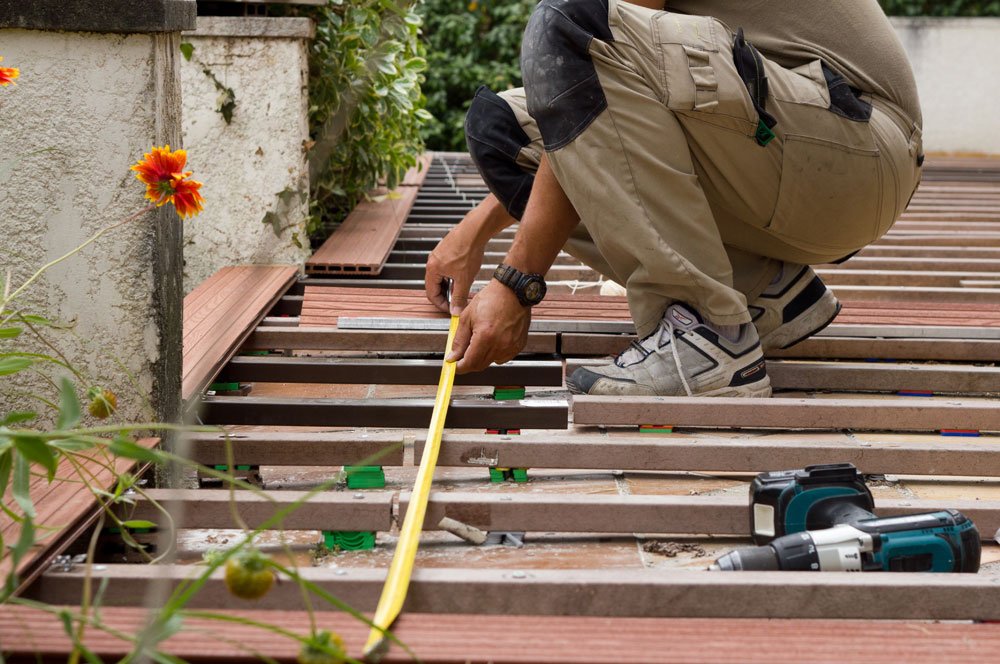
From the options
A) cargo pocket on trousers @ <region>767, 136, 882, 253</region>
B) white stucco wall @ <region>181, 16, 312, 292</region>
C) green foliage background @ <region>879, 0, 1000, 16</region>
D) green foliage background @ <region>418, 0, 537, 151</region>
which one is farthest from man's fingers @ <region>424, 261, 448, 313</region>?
green foliage background @ <region>879, 0, 1000, 16</region>

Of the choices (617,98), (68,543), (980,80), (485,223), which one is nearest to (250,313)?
(485,223)

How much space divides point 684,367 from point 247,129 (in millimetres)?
1673

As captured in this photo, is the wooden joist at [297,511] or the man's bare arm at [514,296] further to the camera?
the man's bare arm at [514,296]

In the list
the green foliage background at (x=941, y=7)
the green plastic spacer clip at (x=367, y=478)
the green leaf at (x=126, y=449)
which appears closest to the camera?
the green leaf at (x=126, y=449)

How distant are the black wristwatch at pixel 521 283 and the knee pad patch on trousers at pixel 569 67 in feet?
0.79

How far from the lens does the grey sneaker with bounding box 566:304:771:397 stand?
2127 mm

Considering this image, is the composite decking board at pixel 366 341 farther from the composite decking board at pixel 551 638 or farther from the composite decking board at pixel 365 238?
the composite decking board at pixel 551 638

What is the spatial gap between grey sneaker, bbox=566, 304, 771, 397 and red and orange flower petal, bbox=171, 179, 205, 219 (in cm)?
85

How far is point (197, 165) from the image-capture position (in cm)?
321

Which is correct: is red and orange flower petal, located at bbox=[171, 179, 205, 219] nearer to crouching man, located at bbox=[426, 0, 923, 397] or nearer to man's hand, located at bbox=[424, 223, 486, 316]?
crouching man, located at bbox=[426, 0, 923, 397]

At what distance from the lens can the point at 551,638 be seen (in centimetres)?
116

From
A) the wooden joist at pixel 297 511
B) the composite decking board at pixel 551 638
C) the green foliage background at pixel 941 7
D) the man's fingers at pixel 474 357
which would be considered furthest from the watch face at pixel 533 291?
the green foliage background at pixel 941 7

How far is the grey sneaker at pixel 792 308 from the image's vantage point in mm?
2348

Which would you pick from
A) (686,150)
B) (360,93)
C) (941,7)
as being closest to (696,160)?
(686,150)
